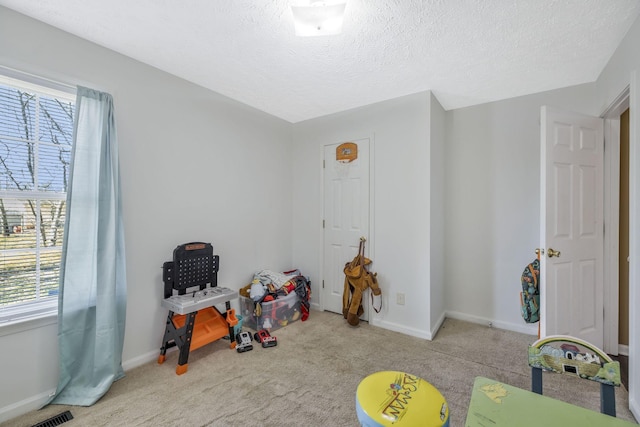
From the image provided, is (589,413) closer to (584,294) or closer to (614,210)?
(584,294)

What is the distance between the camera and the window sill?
5.47 feet

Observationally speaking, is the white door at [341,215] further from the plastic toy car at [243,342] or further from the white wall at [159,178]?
the plastic toy car at [243,342]

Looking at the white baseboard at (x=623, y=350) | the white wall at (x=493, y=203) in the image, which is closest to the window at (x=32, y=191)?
the white wall at (x=493, y=203)

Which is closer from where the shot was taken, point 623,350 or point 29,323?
point 29,323

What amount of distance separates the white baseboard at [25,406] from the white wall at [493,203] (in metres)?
3.57

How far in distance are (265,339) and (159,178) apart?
5.63 feet

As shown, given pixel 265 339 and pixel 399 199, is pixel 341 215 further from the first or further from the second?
pixel 265 339

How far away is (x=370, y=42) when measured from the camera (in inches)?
77.0

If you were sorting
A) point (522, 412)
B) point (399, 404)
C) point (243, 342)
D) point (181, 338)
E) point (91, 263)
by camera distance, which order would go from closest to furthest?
1. point (522, 412)
2. point (399, 404)
3. point (91, 263)
4. point (181, 338)
5. point (243, 342)

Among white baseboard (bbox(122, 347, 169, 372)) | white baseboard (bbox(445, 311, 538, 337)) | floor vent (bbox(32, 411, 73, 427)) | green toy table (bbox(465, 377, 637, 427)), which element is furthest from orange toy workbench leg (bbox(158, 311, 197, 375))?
white baseboard (bbox(445, 311, 538, 337))

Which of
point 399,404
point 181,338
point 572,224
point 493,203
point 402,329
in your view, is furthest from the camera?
point 493,203

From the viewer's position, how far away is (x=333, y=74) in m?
2.41

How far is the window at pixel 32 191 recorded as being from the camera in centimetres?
174

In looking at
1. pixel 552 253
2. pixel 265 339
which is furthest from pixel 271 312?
pixel 552 253
